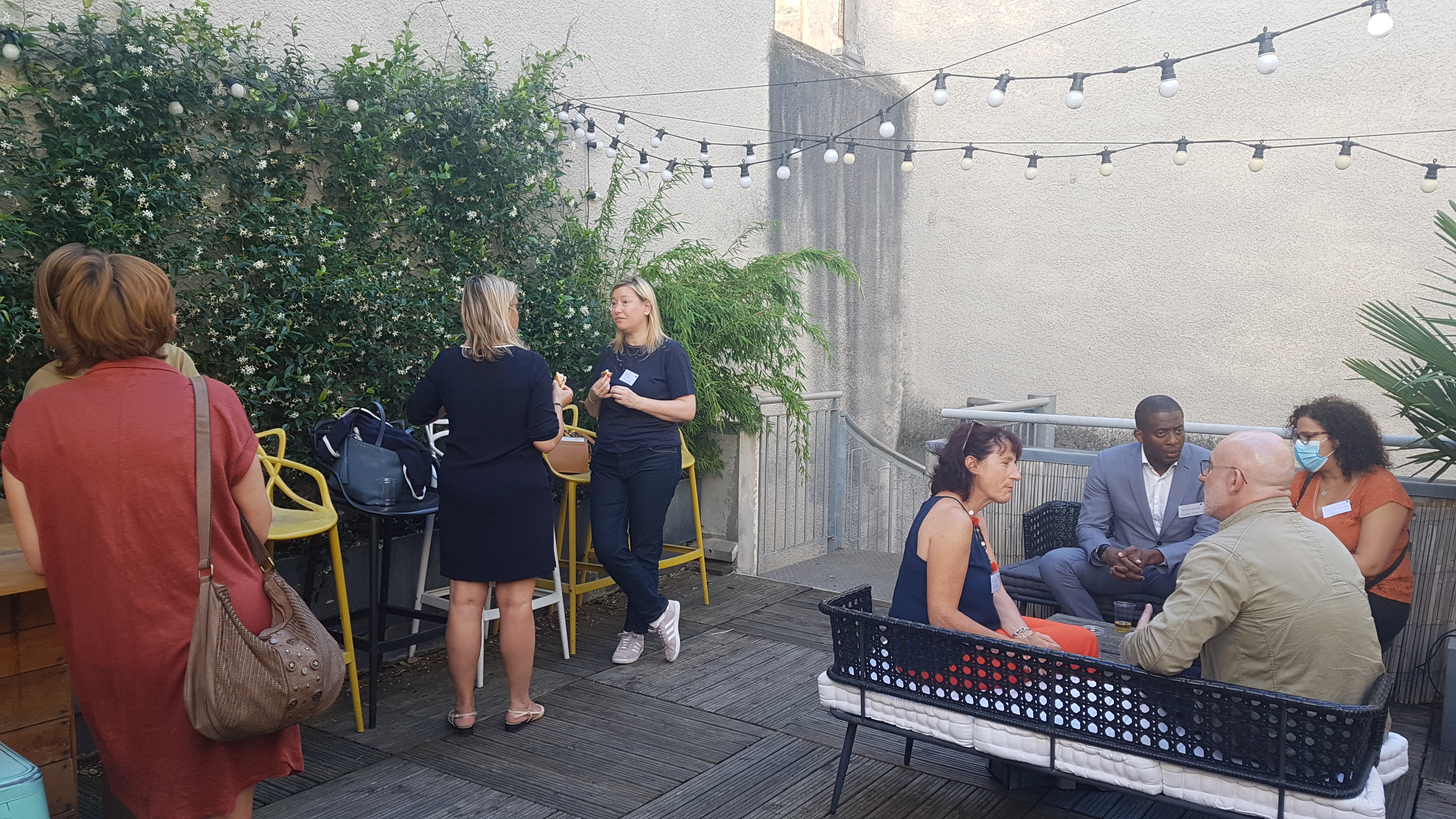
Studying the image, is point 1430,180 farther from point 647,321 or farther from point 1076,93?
point 647,321

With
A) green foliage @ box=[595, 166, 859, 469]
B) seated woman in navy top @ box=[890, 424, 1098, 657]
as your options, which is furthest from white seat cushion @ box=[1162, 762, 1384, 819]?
green foliage @ box=[595, 166, 859, 469]

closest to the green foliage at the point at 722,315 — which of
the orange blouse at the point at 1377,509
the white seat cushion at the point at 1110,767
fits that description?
the orange blouse at the point at 1377,509

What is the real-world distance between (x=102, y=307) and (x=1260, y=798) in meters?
2.64

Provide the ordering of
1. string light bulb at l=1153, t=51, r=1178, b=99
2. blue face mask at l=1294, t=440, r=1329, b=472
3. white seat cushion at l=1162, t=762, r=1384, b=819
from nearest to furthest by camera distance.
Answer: white seat cushion at l=1162, t=762, r=1384, b=819 → blue face mask at l=1294, t=440, r=1329, b=472 → string light bulb at l=1153, t=51, r=1178, b=99

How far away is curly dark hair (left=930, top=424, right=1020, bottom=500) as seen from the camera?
113 inches

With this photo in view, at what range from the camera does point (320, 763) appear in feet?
10.7

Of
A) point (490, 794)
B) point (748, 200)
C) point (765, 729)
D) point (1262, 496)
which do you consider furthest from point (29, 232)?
point (748, 200)

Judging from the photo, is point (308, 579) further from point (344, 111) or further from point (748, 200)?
point (748, 200)

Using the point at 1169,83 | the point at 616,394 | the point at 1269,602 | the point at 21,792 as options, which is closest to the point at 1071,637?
the point at 1269,602

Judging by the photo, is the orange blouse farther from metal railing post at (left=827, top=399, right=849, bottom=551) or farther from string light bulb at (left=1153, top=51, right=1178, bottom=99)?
metal railing post at (left=827, top=399, right=849, bottom=551)

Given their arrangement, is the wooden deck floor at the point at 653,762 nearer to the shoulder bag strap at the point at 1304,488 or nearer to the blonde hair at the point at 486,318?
the shoulder bag strap at the point at 1304,488

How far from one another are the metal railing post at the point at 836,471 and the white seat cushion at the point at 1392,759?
4.04m

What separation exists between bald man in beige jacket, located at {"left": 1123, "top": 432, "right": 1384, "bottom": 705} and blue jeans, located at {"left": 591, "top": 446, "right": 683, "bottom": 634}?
2208 millimetres

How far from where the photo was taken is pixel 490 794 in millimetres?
3066
